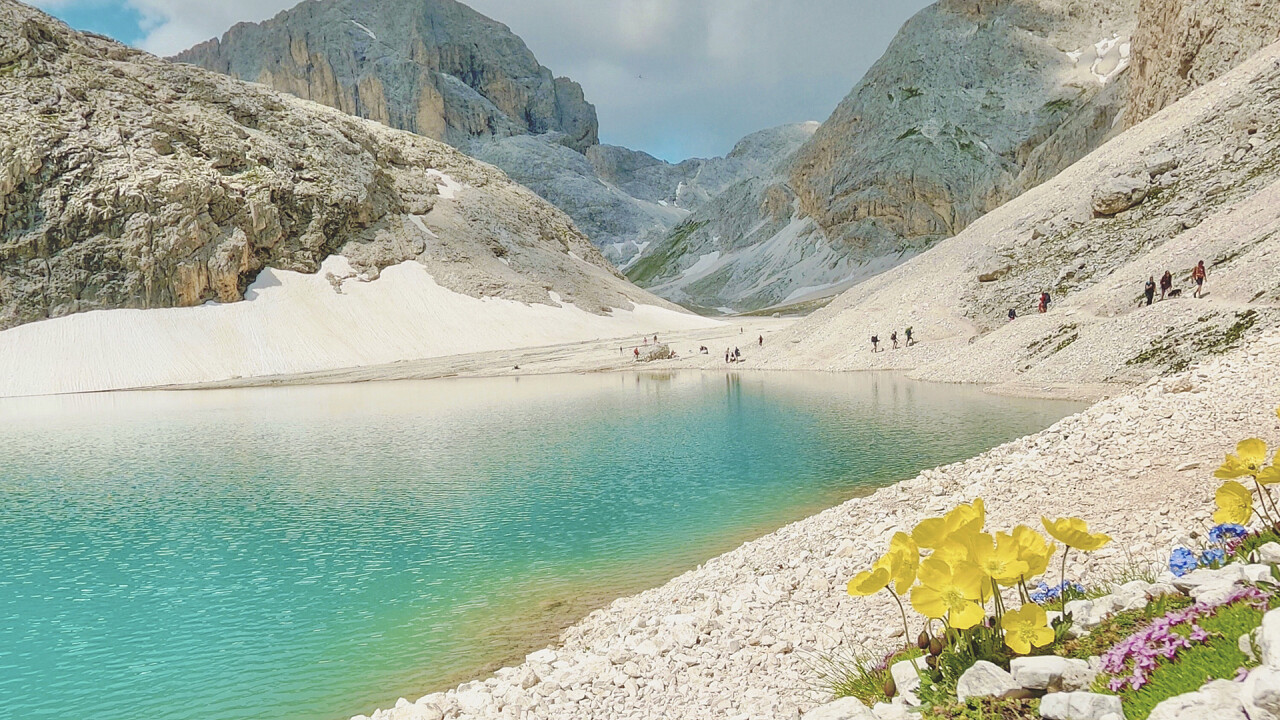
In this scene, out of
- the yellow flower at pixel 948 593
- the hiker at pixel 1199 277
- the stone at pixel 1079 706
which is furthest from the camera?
the hiker at pixel 1199 277

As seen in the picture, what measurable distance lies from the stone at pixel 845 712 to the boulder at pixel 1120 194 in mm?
48785

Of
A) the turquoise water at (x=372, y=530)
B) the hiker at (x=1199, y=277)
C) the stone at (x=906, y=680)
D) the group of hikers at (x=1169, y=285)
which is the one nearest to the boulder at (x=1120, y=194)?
the group of hikers at (x=1169, y=285)

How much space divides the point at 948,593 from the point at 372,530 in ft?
50.8

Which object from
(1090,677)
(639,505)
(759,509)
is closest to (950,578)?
(1090,677)

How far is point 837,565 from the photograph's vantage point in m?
9.34

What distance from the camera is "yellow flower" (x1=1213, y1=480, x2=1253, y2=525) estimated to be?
461cm

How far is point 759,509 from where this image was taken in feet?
54.1

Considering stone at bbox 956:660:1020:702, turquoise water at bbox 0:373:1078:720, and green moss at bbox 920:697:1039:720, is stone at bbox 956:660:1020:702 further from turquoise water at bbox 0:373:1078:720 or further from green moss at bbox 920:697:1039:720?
turquoise water at bbox 0:373:1078:720

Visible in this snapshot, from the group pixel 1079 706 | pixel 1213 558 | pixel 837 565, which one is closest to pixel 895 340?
pixel 837 565

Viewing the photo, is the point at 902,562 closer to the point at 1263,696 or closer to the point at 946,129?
the point at 1263,696

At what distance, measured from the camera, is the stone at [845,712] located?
4094 millimetres

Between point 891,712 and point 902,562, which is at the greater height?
point 902,562

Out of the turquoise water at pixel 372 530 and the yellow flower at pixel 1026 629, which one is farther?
the turquoise water at pixel 372 530

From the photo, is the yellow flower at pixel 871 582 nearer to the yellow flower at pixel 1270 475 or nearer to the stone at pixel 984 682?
the stone at pixel 984 682
